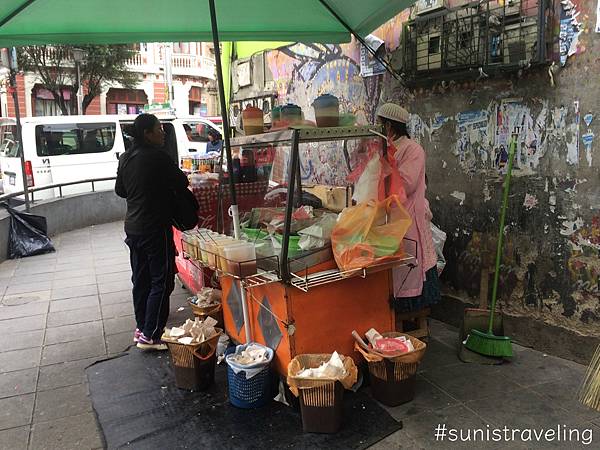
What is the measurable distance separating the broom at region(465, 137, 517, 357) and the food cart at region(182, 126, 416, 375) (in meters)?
0.72

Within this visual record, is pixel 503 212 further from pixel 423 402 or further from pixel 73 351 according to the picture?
pixel 73 351

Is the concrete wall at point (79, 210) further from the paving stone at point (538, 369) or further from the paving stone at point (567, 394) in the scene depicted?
the paving stone at point (567, 394)

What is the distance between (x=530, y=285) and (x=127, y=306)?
3887 mm

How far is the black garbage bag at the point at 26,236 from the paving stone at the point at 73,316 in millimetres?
3037

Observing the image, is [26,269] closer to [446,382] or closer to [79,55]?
[446,382]

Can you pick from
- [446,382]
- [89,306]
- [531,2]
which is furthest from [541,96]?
[89,306]

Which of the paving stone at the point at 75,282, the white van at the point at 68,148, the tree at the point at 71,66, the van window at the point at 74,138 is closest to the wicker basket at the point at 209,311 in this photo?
the paving stone at the point at 75,282

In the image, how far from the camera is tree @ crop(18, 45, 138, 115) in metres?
18.8

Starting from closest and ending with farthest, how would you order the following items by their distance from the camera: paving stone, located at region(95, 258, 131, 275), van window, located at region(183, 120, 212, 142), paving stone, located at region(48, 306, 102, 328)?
1. paving stone, located at region(48, 306, 102, 328)
2. paving stone, located at region(95, 258, 131, 275)
3. van window, located at region(183, 120, 212, 142)

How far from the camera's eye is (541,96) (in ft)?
11.1

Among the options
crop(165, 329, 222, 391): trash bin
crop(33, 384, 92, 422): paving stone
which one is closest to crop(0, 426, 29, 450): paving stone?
crop(33, 384, 92, 422): paving stone

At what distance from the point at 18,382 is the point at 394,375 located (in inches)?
107

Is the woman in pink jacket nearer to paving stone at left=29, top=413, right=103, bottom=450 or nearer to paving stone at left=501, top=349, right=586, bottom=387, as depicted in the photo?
paving stone at left=501, top=349, right=586, bottom=387

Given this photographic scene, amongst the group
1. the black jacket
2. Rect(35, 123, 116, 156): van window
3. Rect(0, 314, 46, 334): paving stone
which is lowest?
Rect(0, 314, 46, 334): paving stone
